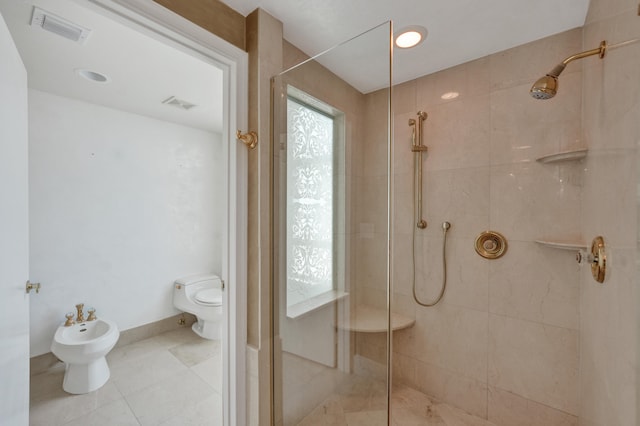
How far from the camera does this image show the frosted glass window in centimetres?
125

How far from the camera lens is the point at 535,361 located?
1519 mm

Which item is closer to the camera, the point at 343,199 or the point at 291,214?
the point at 343,199

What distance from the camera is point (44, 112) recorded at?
85.0 inches

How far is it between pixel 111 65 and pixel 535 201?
2833mm

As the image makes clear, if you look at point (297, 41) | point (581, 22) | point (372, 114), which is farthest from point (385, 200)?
point (581, 22)

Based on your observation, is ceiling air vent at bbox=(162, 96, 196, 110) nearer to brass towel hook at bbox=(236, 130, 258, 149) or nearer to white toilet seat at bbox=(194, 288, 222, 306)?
brass towel hook at bbox=(236, 130, 258, 149)

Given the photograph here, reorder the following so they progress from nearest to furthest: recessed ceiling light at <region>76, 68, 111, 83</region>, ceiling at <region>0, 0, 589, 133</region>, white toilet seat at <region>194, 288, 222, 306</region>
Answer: ceiling at <region>0, 0, 589, 133</region> → recessed ceiling light at <region>76, 68, 111, 83</region> → white toilet seat at <region>194, 288, 222, 306</region>

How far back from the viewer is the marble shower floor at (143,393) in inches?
67.1

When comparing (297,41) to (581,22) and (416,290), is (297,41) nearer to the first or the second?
(581,22)

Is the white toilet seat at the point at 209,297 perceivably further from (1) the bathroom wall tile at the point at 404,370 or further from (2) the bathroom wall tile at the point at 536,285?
(2) the bathroom wall tile at the point at 536,285

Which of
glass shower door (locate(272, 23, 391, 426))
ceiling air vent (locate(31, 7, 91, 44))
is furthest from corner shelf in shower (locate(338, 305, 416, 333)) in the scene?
ceiling air vent (locate(31, 7, 91, 44))

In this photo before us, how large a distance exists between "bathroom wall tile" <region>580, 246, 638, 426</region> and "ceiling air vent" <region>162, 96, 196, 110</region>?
2.92 metres

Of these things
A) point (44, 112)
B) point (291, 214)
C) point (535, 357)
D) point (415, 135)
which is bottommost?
point (535, 357)

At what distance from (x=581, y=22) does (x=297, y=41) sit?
1.49 meters
